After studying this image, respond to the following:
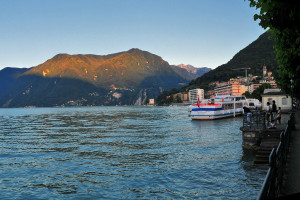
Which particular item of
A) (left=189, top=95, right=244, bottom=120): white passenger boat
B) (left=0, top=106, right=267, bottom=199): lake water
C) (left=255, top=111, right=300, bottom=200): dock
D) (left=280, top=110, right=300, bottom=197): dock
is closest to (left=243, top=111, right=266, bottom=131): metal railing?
(left=0, top=106, right=267, bottom=199): lake water

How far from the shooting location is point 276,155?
882cm

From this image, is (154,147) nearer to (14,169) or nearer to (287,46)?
(14,169)

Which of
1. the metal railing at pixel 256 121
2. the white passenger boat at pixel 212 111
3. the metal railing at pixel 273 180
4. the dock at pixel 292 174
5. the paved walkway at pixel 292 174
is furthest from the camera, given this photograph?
the white passenger boat at pixel 212 111

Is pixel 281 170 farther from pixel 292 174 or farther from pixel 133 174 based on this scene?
pixel 133 174

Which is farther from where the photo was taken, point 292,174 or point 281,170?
point 292,174

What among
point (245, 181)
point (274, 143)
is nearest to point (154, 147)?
point (274, 143)

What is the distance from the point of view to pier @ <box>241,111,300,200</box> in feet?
24.7

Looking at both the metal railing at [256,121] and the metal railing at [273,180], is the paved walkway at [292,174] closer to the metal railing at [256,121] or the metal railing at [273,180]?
the metal railing at [273,180]

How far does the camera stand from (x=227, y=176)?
1611cm

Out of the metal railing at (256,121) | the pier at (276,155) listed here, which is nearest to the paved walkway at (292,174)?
the pier at (276,155)

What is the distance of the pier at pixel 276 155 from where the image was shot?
24.7 feet

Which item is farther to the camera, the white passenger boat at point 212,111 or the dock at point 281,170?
the white passenger boat at point 212,111

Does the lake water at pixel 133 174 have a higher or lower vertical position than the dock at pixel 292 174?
lower

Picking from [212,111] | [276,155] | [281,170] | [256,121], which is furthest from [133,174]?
[212,111]
